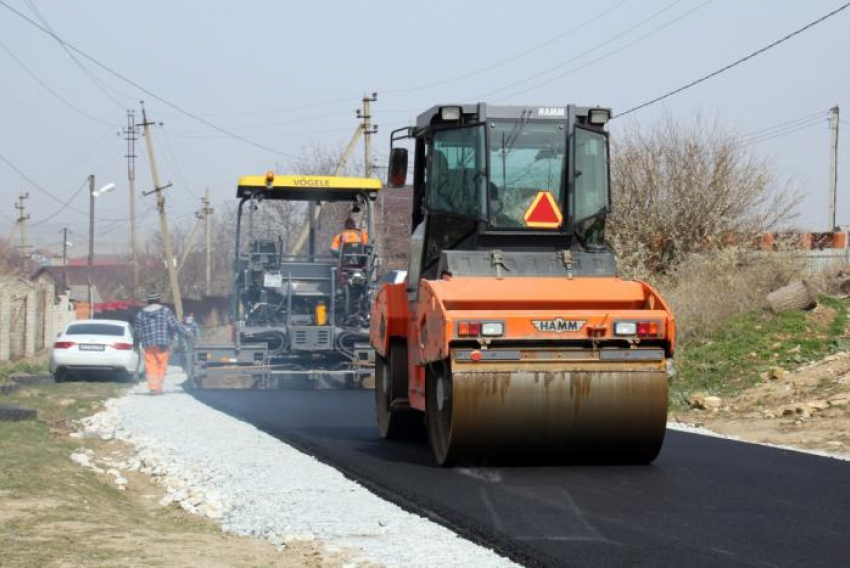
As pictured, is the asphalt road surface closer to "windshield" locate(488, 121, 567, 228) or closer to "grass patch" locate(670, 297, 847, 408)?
"windshield" locate(488, 121, 567, 228)

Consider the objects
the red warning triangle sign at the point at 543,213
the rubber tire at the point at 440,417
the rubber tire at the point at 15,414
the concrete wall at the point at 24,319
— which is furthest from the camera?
the concrete wall at the point at 24,319

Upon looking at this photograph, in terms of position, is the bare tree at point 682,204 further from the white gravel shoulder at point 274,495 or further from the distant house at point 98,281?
the distant house at point 98,281

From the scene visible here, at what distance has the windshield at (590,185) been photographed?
11.3 m

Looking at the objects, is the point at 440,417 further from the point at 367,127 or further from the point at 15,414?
the point at 367,127

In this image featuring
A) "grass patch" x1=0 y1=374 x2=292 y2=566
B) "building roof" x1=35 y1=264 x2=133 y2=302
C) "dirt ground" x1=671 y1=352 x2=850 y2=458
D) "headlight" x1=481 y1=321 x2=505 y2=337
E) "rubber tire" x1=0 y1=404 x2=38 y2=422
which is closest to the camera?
"grass patch" x1=0 y1=374 x2=292 y2=566

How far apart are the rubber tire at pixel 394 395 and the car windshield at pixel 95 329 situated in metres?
14.0

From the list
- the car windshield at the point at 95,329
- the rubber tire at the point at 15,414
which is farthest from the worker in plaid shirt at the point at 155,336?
the rubber tire at the point at 15,414

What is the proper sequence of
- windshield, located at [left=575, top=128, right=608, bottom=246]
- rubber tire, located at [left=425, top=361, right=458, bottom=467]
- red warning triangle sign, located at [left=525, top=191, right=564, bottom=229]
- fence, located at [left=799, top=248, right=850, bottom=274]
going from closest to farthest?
rubber tire, located at [left=425, top=361, right=458, bottom=467] < red warning triangle sign, located at [left=525, top=191, right=564, bottom=229] < windshield, located at [left=575, top=128, right=608, bottom=246] < fence, located at [left=799, top=248, right=850, bottom=274]

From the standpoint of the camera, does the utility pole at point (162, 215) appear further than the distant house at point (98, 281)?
No

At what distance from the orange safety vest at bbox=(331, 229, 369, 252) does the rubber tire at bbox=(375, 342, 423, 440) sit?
346 inches

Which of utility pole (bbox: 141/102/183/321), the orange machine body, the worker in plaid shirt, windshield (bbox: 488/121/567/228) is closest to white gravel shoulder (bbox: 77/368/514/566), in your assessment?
the orange machine body

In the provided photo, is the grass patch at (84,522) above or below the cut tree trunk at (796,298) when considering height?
below

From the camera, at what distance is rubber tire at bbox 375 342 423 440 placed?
40.3 feet

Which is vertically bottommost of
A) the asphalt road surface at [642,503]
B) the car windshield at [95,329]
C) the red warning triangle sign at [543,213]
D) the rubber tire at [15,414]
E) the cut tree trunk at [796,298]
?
the asphalt road surface at [642,503]
